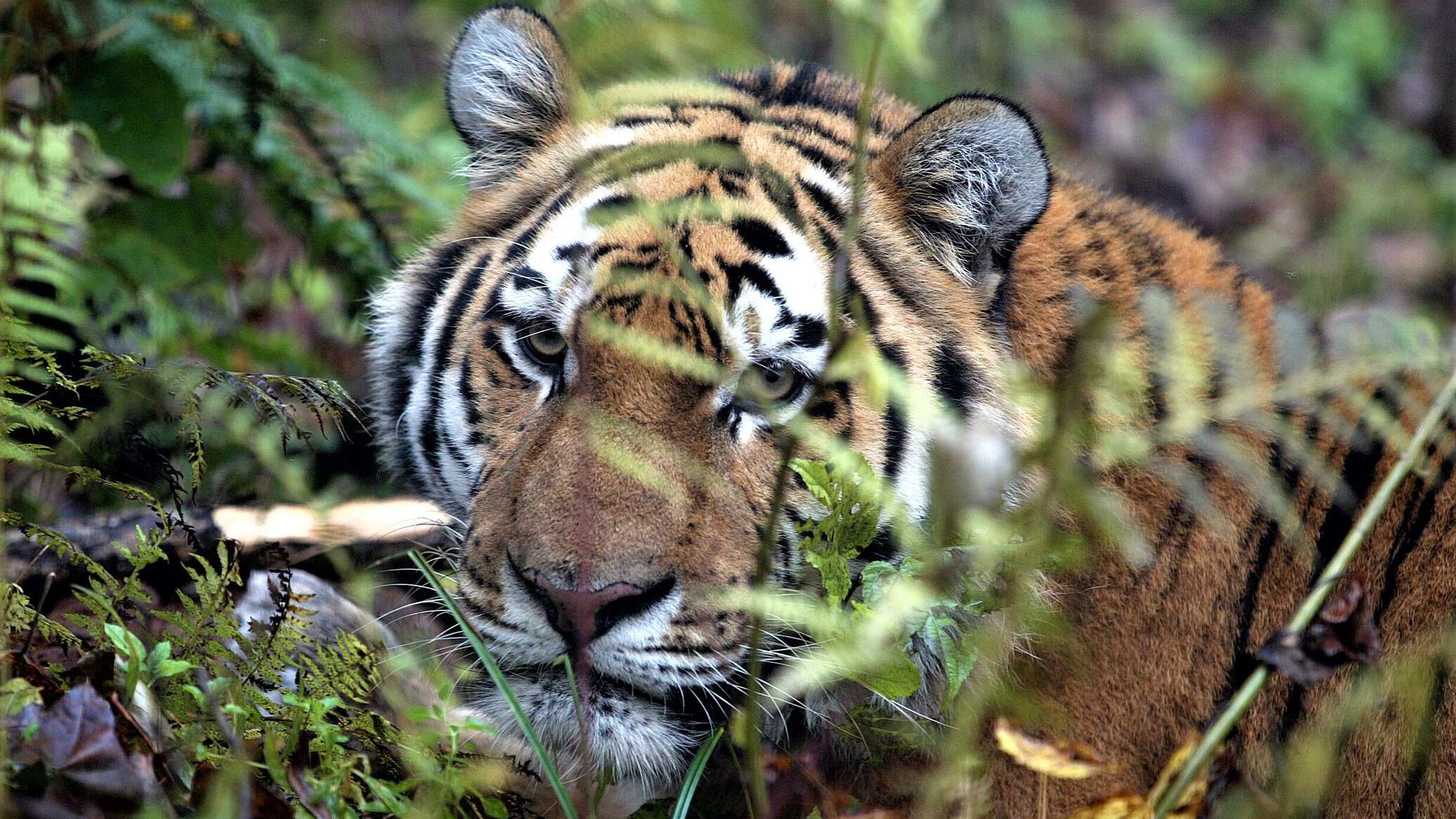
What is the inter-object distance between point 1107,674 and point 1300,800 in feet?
2.49

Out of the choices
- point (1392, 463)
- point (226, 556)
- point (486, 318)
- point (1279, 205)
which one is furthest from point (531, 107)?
point (1279, 205)

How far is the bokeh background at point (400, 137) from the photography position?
9.57 ft

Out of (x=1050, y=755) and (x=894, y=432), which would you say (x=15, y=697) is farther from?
(x=894, y=432)

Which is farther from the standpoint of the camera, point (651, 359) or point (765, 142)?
point (765, 142)

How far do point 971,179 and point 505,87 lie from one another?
1.09 meters

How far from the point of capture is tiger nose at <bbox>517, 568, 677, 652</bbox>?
2.07 metres

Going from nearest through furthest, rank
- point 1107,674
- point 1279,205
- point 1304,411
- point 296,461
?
point 1107,674
point 1304,411
point 296,461
point 1279,205

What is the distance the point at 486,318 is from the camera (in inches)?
105

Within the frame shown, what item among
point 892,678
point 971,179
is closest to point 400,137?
point 971,179

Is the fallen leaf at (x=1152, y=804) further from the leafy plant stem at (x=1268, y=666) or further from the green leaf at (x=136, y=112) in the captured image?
the green leaf at (x=136, y=112)

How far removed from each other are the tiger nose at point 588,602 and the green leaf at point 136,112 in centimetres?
165

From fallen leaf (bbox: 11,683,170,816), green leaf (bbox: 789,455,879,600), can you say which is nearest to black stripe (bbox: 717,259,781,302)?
green leaf (bbox: 789,455,879,600)

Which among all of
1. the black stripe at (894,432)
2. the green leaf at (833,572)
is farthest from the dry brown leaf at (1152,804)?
the black stripe at (894,432)

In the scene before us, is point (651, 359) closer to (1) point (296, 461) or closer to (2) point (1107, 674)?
(2) point (1107, 674)
